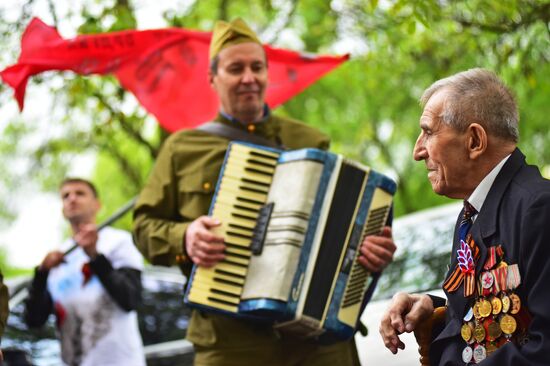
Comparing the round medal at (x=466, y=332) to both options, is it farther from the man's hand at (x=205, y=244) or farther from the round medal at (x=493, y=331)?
the man's hand at (x=205, y=244)

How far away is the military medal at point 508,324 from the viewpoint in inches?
117

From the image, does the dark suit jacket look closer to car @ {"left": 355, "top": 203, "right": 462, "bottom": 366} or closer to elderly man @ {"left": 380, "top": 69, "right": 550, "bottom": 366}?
elderly man @ {"left": 380, "top": 69, "right": 550, "bottom": 366}

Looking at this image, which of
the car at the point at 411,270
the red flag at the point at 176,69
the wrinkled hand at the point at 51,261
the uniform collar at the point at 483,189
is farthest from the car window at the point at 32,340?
the uniform collar at the point at 483,189

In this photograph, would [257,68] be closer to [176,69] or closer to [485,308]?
[176,69]

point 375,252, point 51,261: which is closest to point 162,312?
point 51,261

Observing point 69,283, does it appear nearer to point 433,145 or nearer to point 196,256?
point 196,256

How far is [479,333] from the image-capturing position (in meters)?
3.10

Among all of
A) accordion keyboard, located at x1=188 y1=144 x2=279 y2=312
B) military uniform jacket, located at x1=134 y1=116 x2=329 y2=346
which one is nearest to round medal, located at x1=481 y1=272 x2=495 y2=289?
accordion keyboard, located at x1=188 y1=144 x2=279 y2=312

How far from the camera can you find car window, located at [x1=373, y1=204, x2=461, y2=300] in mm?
5992

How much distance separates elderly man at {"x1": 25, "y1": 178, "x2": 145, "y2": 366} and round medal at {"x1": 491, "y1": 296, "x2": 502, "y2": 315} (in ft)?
11.3

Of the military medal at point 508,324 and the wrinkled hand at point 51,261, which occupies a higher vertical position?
the military medal at point 508,324

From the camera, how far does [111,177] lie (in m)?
23.5

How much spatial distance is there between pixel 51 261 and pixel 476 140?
3.68 m

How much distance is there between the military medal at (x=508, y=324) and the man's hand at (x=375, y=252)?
1.66 metres
